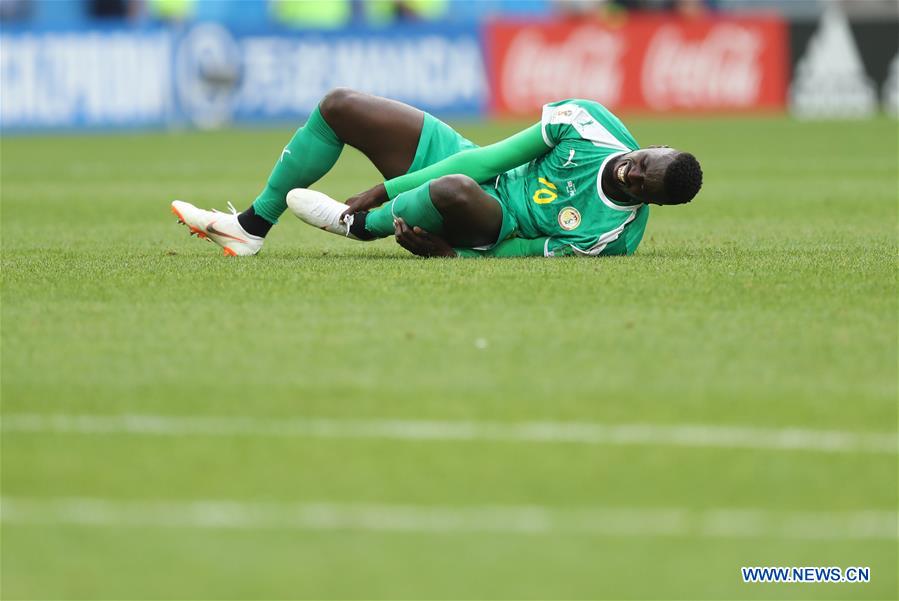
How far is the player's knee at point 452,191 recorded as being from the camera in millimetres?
7730

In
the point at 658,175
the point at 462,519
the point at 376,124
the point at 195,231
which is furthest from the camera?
the point at 195,231

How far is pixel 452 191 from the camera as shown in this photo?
7.73m

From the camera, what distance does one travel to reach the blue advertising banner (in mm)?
25594

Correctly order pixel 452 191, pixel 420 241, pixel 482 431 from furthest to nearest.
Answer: pixel 420 241, pixel 452 191, pixel 482 431

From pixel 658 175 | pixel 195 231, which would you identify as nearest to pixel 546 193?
pixel 658 175

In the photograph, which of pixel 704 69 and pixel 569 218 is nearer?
pixel 569 218

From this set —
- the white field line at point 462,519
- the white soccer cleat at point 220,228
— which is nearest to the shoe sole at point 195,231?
the white soccer cleat at point 220,228

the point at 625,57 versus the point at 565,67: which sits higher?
the point at 625,57

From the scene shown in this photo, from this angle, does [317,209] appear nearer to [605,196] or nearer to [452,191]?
[452,191]

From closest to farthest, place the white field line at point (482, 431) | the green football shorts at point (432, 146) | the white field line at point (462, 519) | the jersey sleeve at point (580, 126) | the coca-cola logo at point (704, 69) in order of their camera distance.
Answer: the white field line at point (462, 519), the white field line at point (482, 431), the jersey sleeve at point (580, 126), the green football shorts at point (432, 146), the coca-cola logo at point (704, 69)

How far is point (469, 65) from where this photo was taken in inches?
1078

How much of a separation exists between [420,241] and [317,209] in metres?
0.58

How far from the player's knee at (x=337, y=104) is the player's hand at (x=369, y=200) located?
1.43 ft

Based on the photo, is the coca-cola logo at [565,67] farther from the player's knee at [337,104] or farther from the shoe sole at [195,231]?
the player's knee at [337,104]
